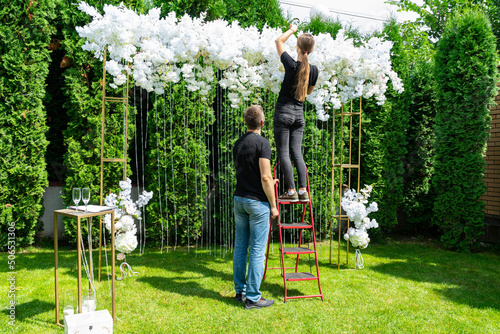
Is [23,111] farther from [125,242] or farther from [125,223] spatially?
[125,242]

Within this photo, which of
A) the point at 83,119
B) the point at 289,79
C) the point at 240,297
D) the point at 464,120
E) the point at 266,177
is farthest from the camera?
the point at 464,120

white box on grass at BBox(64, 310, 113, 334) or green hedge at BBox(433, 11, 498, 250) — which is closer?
white box on grass at BBox(64, 310, 113, 334)

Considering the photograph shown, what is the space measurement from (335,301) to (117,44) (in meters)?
3.23

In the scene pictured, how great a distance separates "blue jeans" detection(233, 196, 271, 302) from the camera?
2.96m

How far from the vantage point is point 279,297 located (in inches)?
131

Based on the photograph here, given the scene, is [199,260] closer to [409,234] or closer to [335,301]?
[335,301]

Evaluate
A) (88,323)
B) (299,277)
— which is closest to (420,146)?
(299,277)

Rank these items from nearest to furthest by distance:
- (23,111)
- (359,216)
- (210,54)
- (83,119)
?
1. (210,54)
2. (359,216)
3. (23,111)
4. (83,119)

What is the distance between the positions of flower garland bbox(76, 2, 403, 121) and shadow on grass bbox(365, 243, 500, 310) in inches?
84.7

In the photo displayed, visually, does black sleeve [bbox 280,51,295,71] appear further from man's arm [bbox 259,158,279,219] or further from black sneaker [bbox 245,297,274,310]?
black sneaker [bbox 245,297,274,310]

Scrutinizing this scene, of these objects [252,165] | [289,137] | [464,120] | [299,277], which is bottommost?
[299,277]

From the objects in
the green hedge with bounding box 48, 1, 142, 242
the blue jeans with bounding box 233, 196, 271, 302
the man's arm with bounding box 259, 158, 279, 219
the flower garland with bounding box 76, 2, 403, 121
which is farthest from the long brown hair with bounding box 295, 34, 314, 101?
the green hedge with bounding box 48, 1, 142, 242

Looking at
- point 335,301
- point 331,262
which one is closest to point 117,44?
point 335,301

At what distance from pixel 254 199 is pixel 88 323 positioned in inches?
59.0
